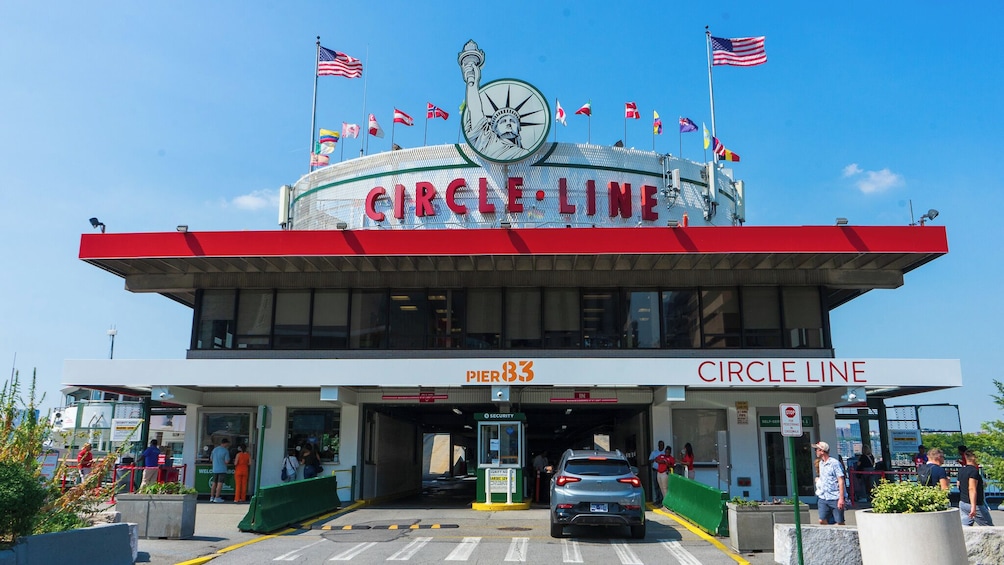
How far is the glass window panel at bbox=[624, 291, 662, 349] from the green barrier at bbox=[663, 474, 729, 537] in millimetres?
4633

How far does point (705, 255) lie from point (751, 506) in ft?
30.1

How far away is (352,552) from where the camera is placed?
13125 mm

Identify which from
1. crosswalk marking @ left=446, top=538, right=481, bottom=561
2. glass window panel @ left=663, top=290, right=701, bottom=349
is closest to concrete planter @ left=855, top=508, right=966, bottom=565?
crosswalk marking @ left=446, top=538, right=481, bottom=561

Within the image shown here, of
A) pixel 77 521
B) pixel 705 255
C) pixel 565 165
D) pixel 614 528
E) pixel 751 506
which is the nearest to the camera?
pixel 77 521

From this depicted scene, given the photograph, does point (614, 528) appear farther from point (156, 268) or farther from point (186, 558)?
point (156, 268)

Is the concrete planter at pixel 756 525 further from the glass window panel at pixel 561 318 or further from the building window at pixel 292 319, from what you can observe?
the building window at pixel 292 319

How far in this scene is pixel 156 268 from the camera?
23109 mm

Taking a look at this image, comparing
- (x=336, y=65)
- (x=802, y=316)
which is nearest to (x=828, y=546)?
(x=802, y=316)

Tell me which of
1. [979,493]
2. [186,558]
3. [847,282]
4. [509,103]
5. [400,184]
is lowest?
[186,558]

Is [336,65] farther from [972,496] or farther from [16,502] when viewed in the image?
Result: [972,496]

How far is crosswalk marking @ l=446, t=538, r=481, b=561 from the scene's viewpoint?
1246cm

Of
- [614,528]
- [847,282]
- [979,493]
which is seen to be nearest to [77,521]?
[614,528]

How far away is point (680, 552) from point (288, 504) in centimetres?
841

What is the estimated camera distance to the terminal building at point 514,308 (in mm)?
20734
